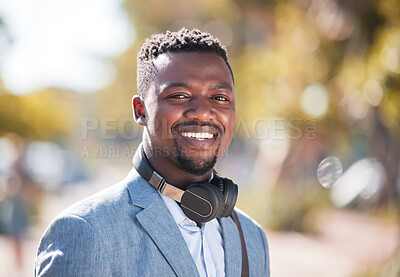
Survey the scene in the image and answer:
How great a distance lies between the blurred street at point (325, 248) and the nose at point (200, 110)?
6.23m

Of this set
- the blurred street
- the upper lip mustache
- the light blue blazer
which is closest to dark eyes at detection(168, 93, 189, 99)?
the upper lip mustache

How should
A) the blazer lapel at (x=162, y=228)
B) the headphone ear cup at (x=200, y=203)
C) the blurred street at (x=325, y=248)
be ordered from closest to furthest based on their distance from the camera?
the blazer lapel at (x=162, y=228)
the headphone ear cup at (x=200, y=203)
the blurred street at (x=325, y=248)

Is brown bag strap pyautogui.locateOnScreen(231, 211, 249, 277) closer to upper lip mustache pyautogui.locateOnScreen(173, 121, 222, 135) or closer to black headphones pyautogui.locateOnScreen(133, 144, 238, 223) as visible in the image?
black headphones pyautogui.locateOnScreen(133, 144, 238, 223)

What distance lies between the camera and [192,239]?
2.16 metres

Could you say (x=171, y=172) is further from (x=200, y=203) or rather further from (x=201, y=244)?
(x=201, y=244)

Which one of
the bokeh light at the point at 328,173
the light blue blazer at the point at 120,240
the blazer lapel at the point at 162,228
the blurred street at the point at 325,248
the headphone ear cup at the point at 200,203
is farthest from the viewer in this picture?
the blurred street at the point at 325,248

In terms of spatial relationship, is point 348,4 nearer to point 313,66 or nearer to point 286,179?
point 313,66

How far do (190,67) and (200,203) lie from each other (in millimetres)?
658

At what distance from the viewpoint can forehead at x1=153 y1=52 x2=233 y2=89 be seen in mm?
2152

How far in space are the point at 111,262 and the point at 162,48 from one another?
1086 mm

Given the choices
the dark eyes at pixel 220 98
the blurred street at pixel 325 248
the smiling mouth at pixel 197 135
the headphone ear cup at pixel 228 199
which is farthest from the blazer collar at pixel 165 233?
the blurred street at pixel 325 248

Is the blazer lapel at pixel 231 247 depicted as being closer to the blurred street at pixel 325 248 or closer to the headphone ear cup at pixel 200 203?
the headphone ear cup at pixel 200 203

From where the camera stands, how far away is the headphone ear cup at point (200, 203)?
2.09 meters

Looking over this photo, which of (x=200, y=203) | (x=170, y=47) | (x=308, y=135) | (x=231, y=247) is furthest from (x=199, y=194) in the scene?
(x=308, y=135)
